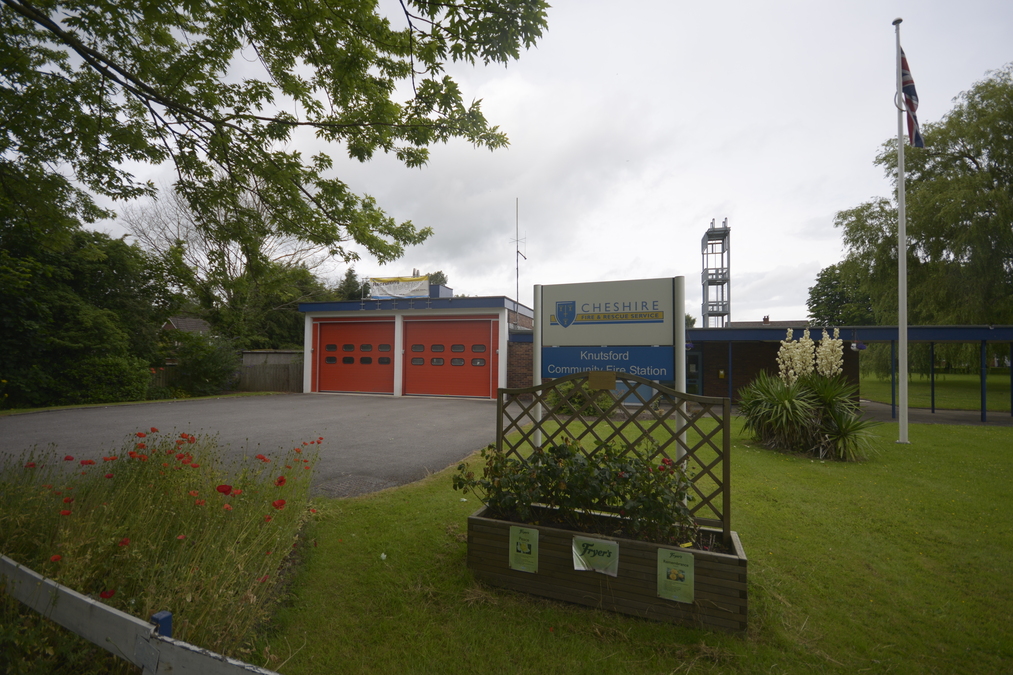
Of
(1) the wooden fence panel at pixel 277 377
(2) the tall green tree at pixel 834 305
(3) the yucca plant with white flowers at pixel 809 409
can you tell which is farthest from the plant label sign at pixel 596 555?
(2) the tall green tree at pixel 834 305

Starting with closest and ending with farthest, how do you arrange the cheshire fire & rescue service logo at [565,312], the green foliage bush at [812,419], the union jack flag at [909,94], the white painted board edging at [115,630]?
the white painted board edging at [115,630], the cheshire fire & rescue service logo at [565,312], the green foliage bush at [812,419], the union jack flag at [909,94]

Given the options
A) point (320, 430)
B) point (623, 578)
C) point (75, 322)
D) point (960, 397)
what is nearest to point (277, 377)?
point (75, 322)

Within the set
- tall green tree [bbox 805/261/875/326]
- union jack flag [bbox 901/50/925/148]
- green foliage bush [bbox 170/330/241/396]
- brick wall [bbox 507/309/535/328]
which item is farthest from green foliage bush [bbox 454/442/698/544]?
tall green tree [bbox 805/261/875/326]

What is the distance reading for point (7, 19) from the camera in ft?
15.8

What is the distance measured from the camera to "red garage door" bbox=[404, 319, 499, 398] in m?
17.9

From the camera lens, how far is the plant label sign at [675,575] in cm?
271

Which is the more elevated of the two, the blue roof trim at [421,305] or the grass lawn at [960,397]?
the blue roof trim at [421,305]

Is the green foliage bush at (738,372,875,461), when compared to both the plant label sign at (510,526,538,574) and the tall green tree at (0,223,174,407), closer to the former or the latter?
the plant label sign at (510,526,538,574)

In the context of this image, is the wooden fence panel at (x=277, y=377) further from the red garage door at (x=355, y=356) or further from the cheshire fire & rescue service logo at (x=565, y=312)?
the cheshire fire & rescue service logo at (x=565, y=312)

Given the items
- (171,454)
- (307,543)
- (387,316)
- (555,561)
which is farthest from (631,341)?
(387,316)

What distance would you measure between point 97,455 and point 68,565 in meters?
5.77

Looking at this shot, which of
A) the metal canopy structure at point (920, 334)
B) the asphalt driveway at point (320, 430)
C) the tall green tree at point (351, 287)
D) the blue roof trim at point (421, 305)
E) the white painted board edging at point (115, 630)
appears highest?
the tall green tree at point (351, 287)

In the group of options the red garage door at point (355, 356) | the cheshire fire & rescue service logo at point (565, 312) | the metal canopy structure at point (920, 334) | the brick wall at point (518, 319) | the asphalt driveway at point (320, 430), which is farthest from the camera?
the red garage door at point (355, 356)

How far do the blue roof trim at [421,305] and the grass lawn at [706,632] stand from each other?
512 inches
